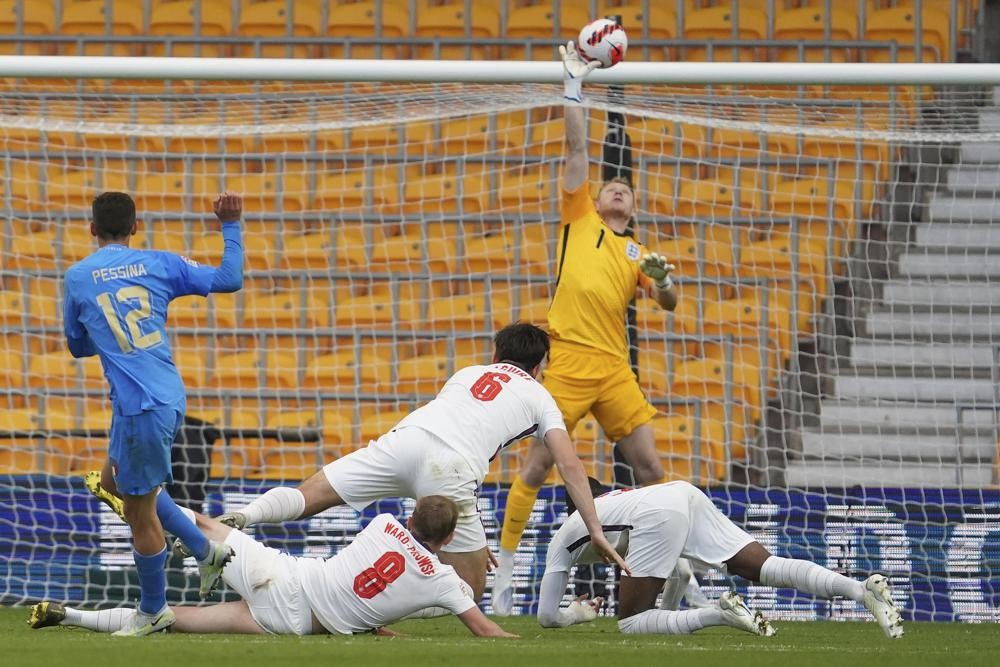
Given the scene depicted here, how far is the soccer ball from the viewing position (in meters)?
7.83

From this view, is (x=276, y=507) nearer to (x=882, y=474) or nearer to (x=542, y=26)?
(x=882, y=474)

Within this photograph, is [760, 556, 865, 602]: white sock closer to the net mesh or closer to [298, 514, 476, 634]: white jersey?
[298, 514, 476, 634]: white jersey

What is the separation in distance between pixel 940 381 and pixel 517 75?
3.45 m

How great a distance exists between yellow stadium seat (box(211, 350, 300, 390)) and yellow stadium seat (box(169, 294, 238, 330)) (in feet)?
0.80

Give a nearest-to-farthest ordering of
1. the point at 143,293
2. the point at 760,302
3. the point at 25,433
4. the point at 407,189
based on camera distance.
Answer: the point at 143,293, the point at 25,433, the point at 760,302, the point at 407,189

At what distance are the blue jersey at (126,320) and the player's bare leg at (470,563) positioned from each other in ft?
4.71

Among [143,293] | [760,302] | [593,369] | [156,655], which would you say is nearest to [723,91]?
[760,302]

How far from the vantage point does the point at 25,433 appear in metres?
9.61

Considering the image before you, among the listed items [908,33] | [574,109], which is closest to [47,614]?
[574,109]

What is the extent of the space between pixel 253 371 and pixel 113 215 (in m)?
4.12

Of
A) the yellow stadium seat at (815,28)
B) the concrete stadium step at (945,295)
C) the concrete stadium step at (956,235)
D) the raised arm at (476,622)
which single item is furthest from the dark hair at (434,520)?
the yellow stadium seat at (815,28)

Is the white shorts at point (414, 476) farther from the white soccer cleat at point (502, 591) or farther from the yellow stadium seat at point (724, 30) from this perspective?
the yellow stadium seat at point (724, 30)

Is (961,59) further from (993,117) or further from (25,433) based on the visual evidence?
(25,433)

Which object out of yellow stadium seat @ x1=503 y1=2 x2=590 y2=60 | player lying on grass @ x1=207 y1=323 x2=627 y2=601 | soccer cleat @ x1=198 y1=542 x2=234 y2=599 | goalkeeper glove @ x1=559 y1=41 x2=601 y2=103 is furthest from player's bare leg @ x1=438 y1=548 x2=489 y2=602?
yellow stadium seat @ x1=503 y1=2 x2=590 y2=60
